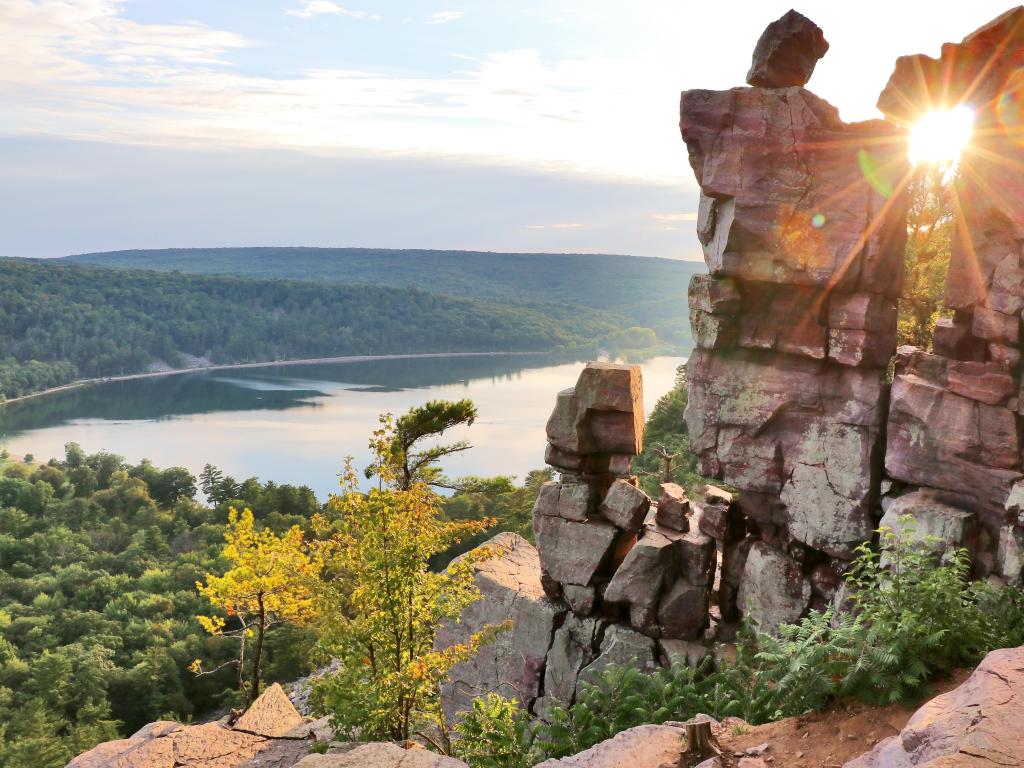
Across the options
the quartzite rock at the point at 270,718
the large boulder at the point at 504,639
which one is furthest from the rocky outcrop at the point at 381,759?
the large boulder at the point at 504,639

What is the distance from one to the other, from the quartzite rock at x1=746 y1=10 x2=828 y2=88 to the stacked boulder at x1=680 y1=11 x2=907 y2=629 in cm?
2

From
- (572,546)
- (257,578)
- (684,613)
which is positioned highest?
(572,546)

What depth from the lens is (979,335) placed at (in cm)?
1207

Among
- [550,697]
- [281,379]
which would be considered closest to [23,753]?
[550,697]

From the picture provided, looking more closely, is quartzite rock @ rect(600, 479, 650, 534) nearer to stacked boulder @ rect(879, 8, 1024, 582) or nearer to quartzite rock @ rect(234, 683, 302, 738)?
stacked boulder @ rect(879, 8, 1024, 582)

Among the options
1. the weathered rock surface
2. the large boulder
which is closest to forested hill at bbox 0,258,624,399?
the large boulder

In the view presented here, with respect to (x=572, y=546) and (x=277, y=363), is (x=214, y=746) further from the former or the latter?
(x=277, y=363)

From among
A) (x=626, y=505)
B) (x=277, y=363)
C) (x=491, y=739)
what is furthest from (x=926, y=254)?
(x=277, y=363)

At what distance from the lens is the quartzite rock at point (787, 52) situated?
13.6 metres

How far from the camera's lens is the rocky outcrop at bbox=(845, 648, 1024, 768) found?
6.16m

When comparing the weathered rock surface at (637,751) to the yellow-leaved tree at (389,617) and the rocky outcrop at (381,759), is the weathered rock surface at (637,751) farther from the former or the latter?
the yellow-leaved tree at (389,617)

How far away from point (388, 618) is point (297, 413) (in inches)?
3834

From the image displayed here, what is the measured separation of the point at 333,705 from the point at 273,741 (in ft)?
9.49

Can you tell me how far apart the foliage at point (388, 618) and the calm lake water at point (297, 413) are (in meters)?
51.1
